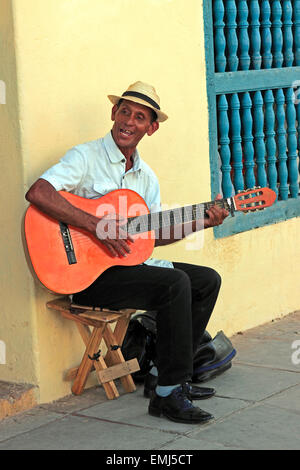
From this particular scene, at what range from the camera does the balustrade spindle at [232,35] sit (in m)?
5.70

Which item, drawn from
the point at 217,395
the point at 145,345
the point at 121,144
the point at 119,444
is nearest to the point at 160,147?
the point at 121,144

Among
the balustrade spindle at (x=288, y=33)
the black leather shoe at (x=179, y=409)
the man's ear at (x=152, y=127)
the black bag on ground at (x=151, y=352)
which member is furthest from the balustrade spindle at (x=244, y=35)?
the black leather shoe at (x=179, y=409)

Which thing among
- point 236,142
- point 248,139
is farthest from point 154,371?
point 248,139

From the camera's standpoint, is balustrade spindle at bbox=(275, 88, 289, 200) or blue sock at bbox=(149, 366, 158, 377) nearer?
blue sock at bbox=(149, 366, 158, 377)

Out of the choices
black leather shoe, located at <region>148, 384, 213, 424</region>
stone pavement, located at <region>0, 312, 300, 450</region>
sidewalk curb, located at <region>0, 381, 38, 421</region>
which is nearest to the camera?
stone pavement, located at <region>0, 312, 300, 450</region>

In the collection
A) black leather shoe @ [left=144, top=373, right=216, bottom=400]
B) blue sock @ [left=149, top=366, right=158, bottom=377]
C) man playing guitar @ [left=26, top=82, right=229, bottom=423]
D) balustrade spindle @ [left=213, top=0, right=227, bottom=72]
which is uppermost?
balustrade spindle @ [left=213, top=0, right=227, bottom=72]

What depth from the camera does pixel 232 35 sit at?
18.8 feet

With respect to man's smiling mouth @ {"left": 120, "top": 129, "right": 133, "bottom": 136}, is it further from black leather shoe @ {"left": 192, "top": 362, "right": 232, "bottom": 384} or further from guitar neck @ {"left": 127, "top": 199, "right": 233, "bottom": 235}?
black leather shoe @ {"left": 192, "top": 362, "right": 232, "bottom": 384}

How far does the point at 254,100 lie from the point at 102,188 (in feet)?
6.92

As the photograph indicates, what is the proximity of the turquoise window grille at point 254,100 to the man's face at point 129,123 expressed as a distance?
125 cm

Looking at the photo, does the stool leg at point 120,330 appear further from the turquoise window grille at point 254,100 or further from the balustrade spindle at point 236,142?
the balustrade spindle at point 236,142

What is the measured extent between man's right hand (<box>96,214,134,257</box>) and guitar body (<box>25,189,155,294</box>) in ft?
0.11

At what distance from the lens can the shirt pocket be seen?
4.27m

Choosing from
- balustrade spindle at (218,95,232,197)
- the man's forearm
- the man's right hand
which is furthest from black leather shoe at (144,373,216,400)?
balustrade spindle at (218,95,232,197)
